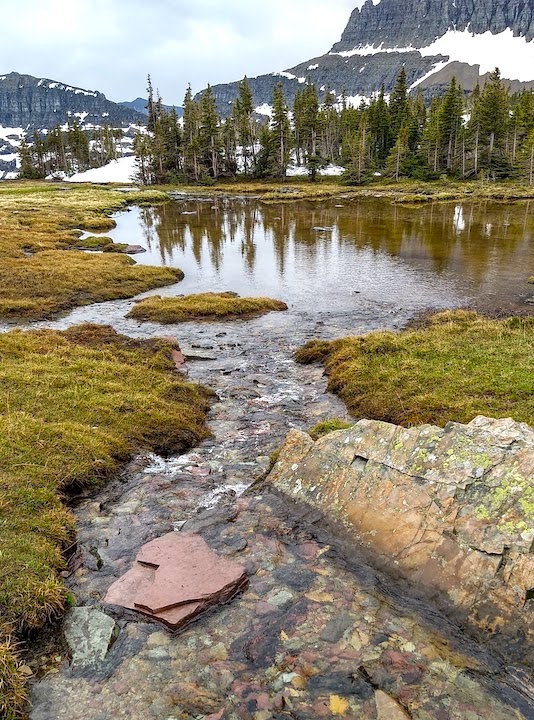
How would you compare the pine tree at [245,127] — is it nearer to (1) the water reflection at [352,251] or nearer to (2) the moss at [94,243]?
(1) the water reflection at [352,251]

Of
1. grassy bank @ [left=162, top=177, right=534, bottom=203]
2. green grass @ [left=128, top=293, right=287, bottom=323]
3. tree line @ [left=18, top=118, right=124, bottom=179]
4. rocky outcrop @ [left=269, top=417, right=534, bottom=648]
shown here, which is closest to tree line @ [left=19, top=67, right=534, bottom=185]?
grassy bank @ [left=162, top=177, right=534, bottom=203]

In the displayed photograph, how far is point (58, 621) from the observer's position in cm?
719

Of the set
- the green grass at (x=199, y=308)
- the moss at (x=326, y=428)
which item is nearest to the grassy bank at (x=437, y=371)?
the moss at (x=326, y=428)

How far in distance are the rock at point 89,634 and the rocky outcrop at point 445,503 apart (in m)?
4.18

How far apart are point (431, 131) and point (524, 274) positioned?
323 feet

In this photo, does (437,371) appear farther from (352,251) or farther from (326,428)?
(352,251)

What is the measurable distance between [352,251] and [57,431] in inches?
1572

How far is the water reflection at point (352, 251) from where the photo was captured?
33594 millimetres

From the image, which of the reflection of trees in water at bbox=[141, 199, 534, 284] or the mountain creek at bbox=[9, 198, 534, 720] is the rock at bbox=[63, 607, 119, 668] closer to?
the mountain creek at bbox=[9, 198, 534, 720]

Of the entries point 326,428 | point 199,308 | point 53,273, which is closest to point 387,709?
point 326,428

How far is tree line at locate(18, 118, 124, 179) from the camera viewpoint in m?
182

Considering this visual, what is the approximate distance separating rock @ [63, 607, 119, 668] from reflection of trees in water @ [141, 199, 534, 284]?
33.5 meters

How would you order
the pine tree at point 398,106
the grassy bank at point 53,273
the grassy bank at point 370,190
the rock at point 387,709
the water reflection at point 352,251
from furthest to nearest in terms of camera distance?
the pine tree at point 398,106 → the grassy bank at point 370,190 → the water reflection at point 352,251 → the grassy bank at point 53,273 → the rock at point 387,709

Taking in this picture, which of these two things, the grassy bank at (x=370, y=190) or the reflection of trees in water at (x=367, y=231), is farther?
the grassy bank at (x=370, y=190)
